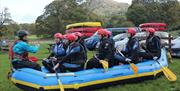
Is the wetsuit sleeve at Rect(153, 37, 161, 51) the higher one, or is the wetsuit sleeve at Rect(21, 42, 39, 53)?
the wetsuit sleeve at Rect(21, 42, 39, 53)

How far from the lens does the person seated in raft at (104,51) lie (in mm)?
11906

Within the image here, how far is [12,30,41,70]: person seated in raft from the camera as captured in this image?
10805 millimetres

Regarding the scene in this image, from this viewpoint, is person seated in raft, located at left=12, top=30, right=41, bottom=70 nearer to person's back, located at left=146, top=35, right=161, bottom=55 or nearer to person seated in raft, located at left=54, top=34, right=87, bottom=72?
person seated in raft, located at left=54, top=34, right=87, bottom=72

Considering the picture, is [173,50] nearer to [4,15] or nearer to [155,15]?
[4,15]

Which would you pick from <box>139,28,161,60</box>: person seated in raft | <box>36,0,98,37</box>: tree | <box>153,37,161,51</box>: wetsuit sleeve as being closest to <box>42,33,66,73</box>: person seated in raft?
<box>139,28,161,60</box>: person seated in raft

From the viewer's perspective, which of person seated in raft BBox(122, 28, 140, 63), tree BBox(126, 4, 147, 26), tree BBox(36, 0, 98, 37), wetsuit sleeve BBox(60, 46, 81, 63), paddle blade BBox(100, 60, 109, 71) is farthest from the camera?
tree BBox(36, 0, 98, 37)

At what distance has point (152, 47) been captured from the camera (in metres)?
13.7

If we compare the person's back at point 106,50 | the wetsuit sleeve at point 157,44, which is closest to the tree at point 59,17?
the wetsuit sleeve at point 157,44

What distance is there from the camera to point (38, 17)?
71.6 meters

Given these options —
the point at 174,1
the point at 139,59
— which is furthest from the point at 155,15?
the point at 139,59

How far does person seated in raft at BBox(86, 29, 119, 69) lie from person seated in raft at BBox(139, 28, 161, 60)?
1704mm

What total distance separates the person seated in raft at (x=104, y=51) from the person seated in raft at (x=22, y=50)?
6.28 ft

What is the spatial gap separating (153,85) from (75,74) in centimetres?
260

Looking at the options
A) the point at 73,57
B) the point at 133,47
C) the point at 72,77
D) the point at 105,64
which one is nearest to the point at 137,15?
the point at 133,47
